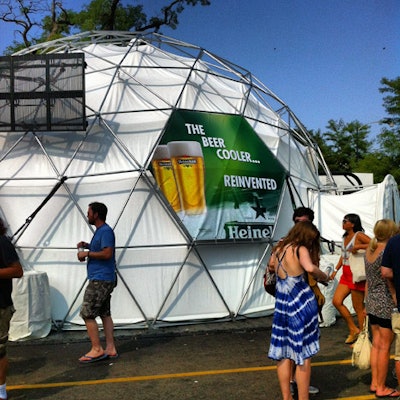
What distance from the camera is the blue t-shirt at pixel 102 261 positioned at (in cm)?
637

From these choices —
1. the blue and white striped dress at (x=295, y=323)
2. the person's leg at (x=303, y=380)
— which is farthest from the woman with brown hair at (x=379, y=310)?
the person's leg at (x=303, y=380)

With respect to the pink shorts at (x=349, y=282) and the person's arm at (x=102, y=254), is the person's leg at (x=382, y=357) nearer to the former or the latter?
the pink shorts at (x=349, y=282)

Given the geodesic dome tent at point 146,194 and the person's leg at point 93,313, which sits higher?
the geodesic dome tent at point 146,194

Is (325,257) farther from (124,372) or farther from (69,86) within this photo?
(69,86)

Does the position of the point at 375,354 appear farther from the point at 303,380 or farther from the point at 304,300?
the point at 304,300

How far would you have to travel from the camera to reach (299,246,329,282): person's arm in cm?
434

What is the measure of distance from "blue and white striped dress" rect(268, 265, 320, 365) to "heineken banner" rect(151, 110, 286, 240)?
13.3ft

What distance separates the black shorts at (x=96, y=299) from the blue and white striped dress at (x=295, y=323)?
8.60 feet

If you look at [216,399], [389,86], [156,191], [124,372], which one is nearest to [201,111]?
[156,191]

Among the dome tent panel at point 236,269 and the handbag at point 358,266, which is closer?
the handbag at point 358,266

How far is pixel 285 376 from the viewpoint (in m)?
4.50

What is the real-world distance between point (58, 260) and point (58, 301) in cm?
66

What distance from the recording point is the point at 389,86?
30797mm

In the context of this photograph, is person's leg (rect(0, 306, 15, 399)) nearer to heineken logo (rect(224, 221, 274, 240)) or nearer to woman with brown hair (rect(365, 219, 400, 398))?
woman with brown hair (rect(365, 219, 400, 398))
